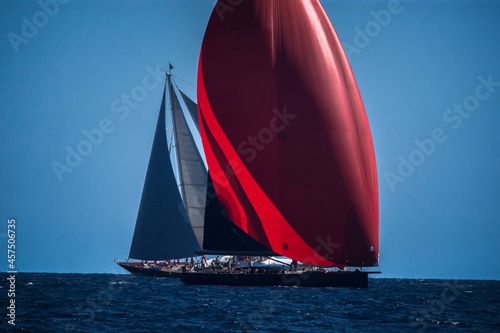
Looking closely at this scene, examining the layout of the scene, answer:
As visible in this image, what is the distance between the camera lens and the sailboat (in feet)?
101

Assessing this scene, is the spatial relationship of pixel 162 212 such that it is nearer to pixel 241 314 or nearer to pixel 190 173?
pixel 190 173

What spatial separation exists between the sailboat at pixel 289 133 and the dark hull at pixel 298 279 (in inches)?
195

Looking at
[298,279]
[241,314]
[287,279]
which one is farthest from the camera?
[287,279]

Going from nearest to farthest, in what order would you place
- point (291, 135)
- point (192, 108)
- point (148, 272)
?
point (291, 135), point (192, 108), point (148, 272)

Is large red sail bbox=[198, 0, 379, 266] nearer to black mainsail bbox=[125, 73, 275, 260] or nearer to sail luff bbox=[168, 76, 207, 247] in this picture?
black mainsail bbox=[125, 73, 275, 260]

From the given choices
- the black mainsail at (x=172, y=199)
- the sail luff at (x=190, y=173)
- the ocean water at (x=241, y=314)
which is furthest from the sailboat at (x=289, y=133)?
the sail luff at (x=190, y=173)

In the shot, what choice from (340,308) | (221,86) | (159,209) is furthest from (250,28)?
(159,209)

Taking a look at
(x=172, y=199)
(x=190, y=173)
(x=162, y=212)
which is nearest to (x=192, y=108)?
(x=190, y=173)

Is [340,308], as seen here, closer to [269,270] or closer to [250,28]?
[269,270]

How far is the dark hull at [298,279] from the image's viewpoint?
123 feet

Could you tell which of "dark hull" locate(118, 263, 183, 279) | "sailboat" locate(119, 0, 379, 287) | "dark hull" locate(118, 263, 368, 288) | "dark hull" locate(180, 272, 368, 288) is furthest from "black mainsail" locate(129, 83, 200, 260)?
"sailboat" locate(119, 0, 379, 287)

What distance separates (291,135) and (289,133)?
15 centimetres

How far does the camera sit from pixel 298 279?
125 ft

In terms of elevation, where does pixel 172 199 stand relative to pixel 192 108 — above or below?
below
